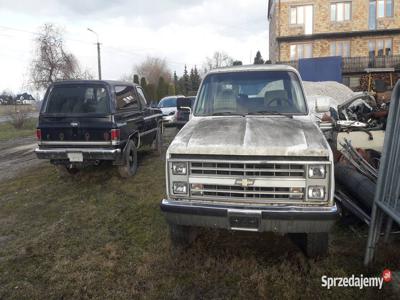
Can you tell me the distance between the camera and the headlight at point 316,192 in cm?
317

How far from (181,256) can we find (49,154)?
13.5 feet

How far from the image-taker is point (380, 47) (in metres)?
29.0

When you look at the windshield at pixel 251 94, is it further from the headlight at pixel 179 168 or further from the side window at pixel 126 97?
the side window at pixel 126 97

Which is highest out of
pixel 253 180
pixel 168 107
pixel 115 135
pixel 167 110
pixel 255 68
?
pixel 255 68

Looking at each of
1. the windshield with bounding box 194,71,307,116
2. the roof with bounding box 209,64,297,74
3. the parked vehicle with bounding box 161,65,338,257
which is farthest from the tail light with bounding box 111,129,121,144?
the parked vehicle with bounding box 161,65,338,257

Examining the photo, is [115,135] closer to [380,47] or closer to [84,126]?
[84,126]

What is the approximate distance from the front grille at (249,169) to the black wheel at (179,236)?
84 centimetres

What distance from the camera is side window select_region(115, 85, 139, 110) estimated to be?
7.12m

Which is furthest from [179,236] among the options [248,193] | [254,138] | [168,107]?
[168,107]

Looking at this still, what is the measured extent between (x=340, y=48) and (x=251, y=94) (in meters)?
28.7

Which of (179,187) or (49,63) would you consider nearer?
(179,187)

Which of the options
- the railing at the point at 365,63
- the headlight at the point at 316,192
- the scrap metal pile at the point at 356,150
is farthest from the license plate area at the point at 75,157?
the railing at the point at 365,63

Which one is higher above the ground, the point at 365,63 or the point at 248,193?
the point at 365,63

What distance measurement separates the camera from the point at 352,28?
28672 mm
